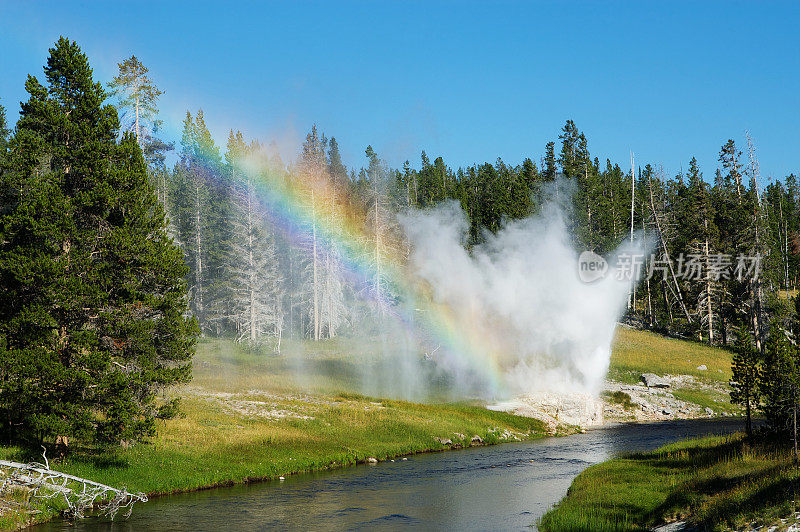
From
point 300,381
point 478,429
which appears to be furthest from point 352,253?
point 478,429

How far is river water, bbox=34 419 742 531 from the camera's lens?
2547cm

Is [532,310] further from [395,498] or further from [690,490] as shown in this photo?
[690,490]

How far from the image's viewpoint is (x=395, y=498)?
30031 millimetres

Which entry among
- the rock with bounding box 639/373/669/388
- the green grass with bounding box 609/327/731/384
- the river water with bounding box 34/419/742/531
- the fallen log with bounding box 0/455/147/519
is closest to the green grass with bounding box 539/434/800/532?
the river water with bounding box 34/419/742/531

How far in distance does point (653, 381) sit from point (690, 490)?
1935 inches

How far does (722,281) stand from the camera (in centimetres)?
8931

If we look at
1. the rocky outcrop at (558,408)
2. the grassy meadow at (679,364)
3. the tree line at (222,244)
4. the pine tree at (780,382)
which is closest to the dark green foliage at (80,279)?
the tree line at (222,244)

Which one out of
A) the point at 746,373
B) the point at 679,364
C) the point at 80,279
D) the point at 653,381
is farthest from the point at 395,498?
the point at 679,364

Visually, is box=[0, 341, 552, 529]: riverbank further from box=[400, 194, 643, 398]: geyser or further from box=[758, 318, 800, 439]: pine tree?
box=[758, 318, 800, 439]: pine tree

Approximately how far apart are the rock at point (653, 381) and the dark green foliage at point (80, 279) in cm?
5322

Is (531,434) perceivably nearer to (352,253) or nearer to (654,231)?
(352,253)

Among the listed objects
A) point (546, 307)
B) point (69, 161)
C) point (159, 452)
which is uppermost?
point (69, 161)

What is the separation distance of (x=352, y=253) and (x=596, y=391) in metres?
39.5

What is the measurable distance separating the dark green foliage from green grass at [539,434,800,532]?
19.7 meters
